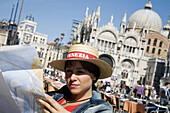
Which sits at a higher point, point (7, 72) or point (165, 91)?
point (7, 72)

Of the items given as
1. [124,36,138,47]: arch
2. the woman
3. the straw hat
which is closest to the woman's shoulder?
the woman

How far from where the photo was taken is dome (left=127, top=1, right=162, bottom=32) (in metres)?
59.1

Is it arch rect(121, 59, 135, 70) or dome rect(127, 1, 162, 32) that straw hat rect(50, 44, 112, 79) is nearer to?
arch rect(121, 59, 135, 70)

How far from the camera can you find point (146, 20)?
5928 cm

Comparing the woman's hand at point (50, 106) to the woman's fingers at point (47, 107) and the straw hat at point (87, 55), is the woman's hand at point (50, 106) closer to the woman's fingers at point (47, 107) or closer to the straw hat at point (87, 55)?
the woman's fingers at point (47, 107)

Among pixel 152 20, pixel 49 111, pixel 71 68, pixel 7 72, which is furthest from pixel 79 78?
pixel 152 20

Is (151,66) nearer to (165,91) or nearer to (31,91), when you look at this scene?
(165,91)

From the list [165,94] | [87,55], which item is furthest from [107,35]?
[87,55]

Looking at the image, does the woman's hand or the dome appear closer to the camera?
the woman's hand

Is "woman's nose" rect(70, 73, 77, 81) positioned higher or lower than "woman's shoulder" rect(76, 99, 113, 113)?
higher

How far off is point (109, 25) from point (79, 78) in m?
47.8

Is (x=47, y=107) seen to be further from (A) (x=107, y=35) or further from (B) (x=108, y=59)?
(A) (x=107, y=35)

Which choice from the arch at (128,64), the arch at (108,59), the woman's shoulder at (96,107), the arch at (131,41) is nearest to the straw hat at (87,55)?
the woman's shoulder at (96,107)

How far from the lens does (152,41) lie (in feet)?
183
